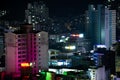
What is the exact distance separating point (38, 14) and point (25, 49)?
10.4m

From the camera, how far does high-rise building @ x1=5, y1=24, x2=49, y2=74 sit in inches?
363

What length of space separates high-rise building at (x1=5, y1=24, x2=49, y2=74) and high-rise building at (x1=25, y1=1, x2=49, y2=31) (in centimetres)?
944

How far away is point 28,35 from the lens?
941 cm

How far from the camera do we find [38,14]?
19688 mm

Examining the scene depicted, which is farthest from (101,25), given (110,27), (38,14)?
(38,14)

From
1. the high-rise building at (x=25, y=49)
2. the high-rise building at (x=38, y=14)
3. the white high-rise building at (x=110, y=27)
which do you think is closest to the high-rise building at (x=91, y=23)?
the white high-rise building at (x=110, y=27)

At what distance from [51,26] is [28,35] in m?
10.8

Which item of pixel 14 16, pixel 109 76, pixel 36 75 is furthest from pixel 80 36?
pixel 36 75

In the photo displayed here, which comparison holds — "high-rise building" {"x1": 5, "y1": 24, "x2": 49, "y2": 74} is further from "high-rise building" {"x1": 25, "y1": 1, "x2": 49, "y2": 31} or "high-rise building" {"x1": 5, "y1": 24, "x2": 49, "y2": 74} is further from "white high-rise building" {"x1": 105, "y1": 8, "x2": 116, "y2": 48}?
"high-rise building" {"x1": 25, "y1": 1, "x2": 49, "y2": 31}

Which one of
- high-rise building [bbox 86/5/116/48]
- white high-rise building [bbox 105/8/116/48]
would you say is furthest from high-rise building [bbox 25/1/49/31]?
white high-rise building [bbox 105/8/116/48]

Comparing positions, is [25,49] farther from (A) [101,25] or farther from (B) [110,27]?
(A) [101,25]

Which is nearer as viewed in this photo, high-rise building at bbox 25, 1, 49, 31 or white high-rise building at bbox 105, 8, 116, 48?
white high-rise building at bbox 105, 8, 116, 48

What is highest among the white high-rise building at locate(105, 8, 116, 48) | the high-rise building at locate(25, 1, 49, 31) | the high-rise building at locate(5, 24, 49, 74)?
the high-rise building at locate(25, 1, 49, 31)

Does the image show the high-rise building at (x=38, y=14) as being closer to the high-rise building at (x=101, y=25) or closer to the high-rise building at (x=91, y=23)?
the high-rise building at (x=91, y=23)
